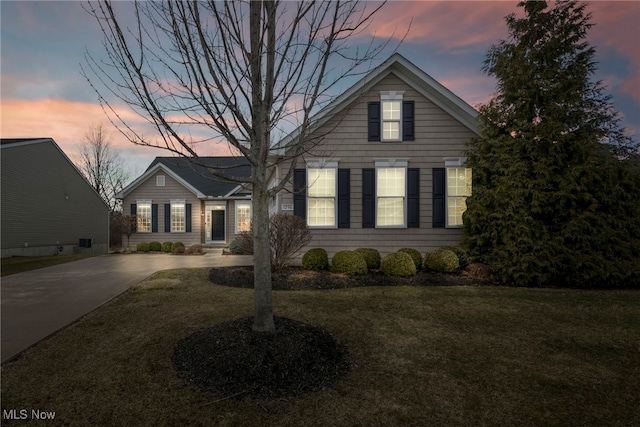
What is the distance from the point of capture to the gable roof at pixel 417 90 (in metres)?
10.5

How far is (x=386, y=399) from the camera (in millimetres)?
2998

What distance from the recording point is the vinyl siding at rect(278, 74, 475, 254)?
1081cm

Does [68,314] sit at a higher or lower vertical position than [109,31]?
lower

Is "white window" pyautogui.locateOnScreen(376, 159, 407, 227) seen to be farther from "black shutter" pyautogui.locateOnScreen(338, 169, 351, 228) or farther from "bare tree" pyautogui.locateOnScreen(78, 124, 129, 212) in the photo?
"bare tree" pyautogui.locateOnScreen(78, 124, 129, 212)

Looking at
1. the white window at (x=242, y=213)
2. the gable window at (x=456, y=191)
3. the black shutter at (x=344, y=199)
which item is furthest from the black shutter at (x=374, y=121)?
the white window at (x=242, y=213)

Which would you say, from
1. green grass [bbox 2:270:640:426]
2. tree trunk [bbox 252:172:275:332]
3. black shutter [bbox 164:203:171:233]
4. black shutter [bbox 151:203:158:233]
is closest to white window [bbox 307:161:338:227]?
green grass [bbox 2:270:640:426]

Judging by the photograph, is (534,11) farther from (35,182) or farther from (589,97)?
(35,182)

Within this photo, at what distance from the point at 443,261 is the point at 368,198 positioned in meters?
3.18

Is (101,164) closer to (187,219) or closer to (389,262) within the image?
(187,219)

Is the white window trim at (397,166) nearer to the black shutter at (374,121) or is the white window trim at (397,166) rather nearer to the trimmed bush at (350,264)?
the black shutter at (374,121)

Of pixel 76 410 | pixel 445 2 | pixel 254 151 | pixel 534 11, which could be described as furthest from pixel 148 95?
pixel 534 11

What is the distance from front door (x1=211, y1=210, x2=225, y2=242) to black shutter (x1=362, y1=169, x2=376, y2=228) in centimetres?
1197

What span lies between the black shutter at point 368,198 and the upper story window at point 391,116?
1262 millimetres

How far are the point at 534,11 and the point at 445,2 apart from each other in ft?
14.7
